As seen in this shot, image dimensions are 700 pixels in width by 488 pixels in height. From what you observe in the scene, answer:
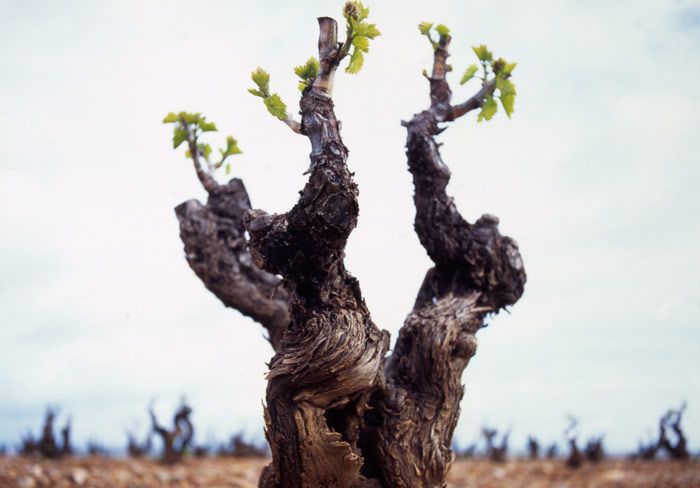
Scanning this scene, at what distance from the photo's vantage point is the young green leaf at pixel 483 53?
6379 mm

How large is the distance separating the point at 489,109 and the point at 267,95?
2.22 m

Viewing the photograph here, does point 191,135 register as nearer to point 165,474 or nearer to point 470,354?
point 470,354

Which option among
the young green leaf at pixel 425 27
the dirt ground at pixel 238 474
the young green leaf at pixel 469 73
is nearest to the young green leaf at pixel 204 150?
the young green leaf at pixel 425 27

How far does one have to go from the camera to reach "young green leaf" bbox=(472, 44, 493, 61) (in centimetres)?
638

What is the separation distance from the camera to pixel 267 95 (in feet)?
16.8

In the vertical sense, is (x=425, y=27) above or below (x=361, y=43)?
above

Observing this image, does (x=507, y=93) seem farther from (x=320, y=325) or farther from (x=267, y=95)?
(x=320, y=325)

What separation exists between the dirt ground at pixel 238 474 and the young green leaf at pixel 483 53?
328 inches

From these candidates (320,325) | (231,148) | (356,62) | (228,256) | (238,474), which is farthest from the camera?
(238,474)

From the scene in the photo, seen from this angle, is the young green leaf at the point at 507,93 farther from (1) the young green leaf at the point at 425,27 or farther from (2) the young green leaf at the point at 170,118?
(2) the young green leaf at the point at 170,118

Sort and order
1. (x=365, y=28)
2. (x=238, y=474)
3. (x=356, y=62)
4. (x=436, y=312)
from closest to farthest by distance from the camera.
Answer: (x=365, y=28) < (x=356, y=62) < (x=436, y=312) < (x=238, y=474)

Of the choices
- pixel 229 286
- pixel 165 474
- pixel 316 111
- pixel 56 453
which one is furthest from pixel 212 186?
pixel 56 453

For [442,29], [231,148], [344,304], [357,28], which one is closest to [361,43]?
[357,28]

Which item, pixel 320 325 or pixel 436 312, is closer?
pixel 320 325
